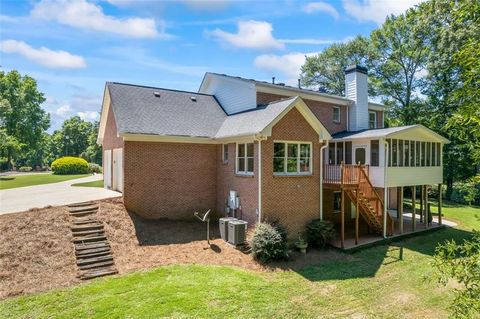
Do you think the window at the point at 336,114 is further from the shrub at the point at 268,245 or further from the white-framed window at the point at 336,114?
the shrub at the point at 268,245

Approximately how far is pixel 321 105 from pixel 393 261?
36.5 feet

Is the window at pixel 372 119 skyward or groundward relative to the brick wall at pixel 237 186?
skyward

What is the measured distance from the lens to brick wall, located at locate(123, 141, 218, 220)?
14.9m

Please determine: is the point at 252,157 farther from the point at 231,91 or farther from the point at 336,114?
the point at 336,114

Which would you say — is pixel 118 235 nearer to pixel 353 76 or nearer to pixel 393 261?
pixel 393 261

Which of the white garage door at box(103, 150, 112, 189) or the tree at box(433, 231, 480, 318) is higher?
the white garage door at box(103, 150, 112, 189)

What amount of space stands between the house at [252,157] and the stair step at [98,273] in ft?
15.1

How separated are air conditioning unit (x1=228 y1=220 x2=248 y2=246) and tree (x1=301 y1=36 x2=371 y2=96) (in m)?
30.7

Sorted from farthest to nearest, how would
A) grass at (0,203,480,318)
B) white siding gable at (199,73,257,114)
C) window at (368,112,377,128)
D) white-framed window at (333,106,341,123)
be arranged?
1. window at (368,112,377,128)
2. white-framed window at (333,106,341,123)
3. white siding gable at (199,73,257,114)
4. grass at (0,203,480,318)

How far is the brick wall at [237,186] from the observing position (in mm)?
13766

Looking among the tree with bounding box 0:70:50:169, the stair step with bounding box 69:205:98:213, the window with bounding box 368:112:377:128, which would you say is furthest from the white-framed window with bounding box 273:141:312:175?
the tree with bounding box 0:70:50:169

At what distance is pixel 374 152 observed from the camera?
17.5m

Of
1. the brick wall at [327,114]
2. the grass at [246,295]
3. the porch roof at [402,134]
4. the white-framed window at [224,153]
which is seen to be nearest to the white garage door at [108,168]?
the white-framed window at [224,153]

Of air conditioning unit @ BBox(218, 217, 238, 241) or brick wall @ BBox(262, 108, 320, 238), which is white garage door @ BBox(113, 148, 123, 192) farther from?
brick wall @ BBox(262, 108, 320, 238)
